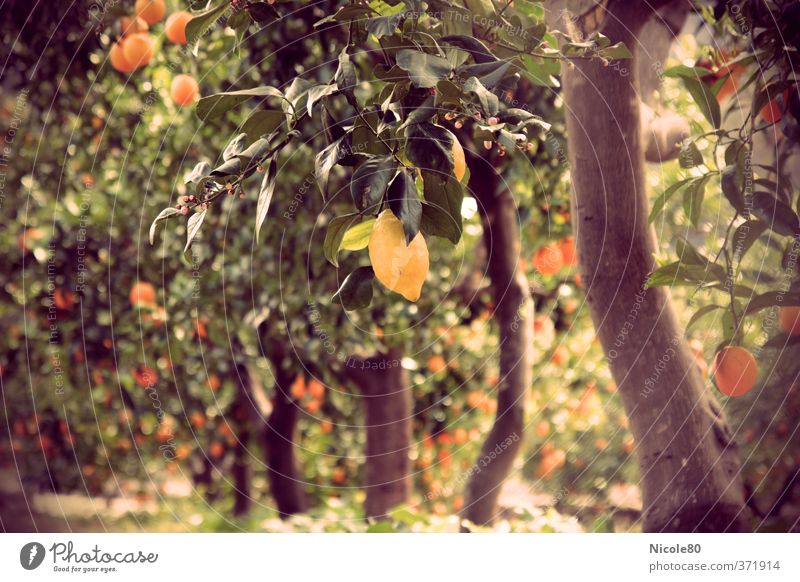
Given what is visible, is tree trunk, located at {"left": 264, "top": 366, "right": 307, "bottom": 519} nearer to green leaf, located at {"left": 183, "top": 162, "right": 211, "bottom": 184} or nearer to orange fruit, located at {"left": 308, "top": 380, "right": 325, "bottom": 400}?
orange fruit, located at {"left": 308, "top": 380, "right": 325, "bottom": 400}

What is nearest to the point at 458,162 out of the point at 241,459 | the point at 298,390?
the point at 298,390

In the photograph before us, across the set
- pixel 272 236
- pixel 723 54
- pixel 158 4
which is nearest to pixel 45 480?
pixel 272 236

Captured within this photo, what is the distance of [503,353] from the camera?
41.3 inches

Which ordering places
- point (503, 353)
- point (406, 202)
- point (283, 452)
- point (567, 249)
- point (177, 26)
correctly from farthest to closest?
point (283, 452)
point (503, 353)
point (567, 249)
point (177, 26)
point (406, 202)

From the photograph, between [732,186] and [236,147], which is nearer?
[236,147]

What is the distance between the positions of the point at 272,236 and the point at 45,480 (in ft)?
1.42

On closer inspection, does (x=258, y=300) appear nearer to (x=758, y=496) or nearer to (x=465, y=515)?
(x=465, y=515)

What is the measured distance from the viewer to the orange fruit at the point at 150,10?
0.70m

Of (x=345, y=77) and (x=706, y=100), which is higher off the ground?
(x=706, y=100)

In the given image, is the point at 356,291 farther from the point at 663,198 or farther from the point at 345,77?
the point at 663,198

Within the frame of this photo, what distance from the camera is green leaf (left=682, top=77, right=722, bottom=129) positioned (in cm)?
61

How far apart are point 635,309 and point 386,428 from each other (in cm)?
62
